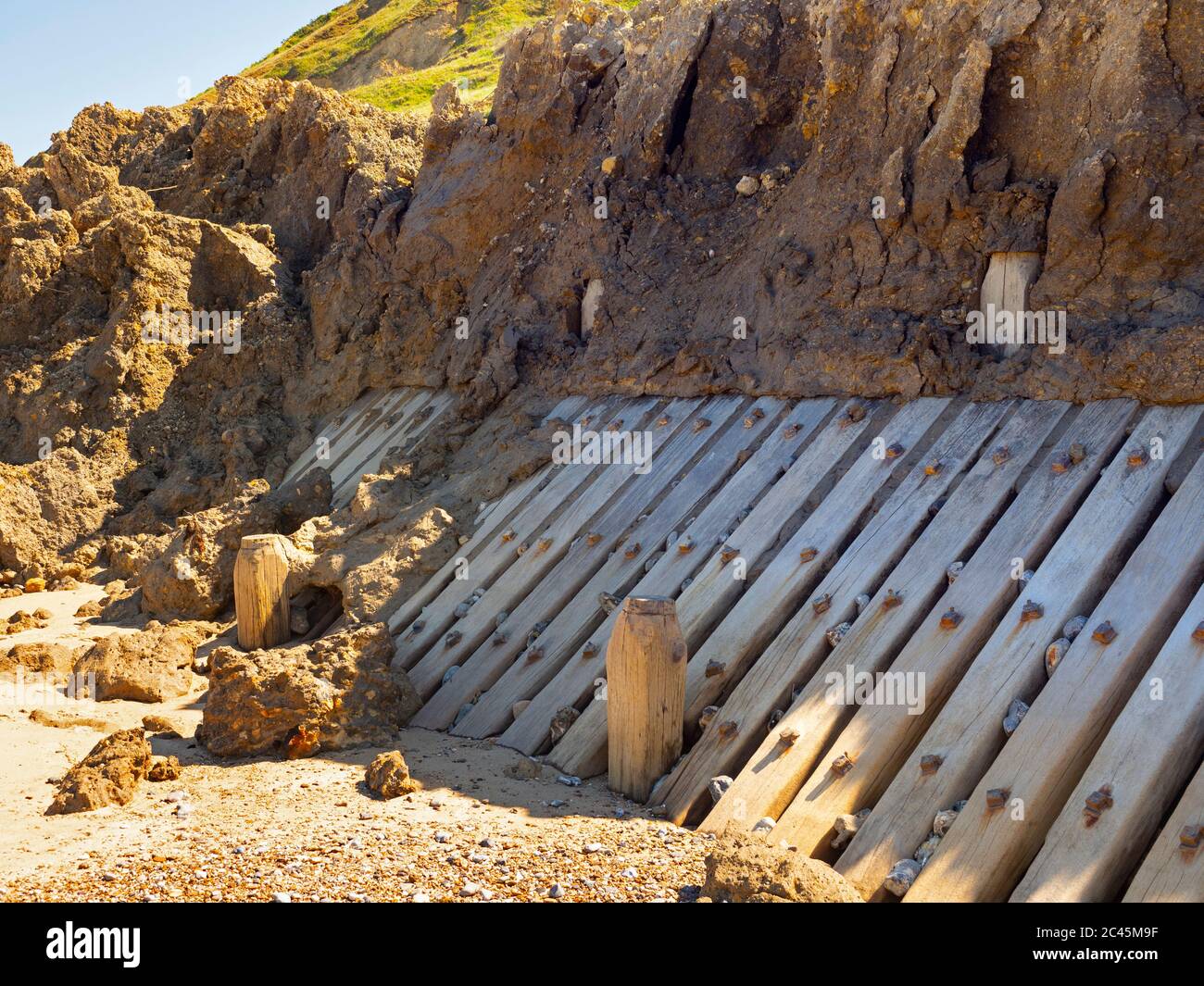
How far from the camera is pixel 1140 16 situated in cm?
561

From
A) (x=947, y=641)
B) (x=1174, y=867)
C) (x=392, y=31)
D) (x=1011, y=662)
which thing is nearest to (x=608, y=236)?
(x=947, y=641)

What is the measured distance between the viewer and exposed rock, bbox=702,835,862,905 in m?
3.73

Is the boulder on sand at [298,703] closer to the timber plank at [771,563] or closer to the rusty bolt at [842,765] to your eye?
the timber plank at [771,563]

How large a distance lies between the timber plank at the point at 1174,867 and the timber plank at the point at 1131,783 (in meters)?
0.09

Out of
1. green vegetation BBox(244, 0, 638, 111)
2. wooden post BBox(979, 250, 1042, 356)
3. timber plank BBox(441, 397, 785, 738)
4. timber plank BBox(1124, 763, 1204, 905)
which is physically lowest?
timber plank BBox(1124, 763, 1204, 905)

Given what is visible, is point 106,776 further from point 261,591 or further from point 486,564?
point 486,564

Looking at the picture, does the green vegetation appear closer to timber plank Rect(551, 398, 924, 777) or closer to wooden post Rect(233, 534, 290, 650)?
wooden post Rect(233, 534, 290, 650)

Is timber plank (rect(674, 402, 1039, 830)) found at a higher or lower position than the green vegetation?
lower

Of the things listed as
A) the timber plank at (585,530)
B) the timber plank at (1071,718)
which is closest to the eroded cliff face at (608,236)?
the timber plank at (585,530)

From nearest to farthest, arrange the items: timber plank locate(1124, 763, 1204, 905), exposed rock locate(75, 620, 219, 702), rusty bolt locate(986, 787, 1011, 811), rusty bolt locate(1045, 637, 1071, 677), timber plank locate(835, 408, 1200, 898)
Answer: timber plank locate(1124, 763, 1204, 905), rusty bolt locate(986, 787, 1011, 811), timber plank locate(835, 408, 1200, 898), rusty bolt locate(1045, 637, 1071, 677), exposed rock locate(75, 620, 219, 702)

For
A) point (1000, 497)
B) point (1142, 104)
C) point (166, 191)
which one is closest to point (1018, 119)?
point (1142, 104)

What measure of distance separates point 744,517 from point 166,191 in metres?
8.66

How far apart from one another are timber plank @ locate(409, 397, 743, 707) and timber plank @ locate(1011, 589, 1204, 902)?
3072 millimetres

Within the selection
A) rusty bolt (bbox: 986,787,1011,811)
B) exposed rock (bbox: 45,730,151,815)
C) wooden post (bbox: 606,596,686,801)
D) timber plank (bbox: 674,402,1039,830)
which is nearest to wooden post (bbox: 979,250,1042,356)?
timber plank (bbox: 674,402,1039,830)
